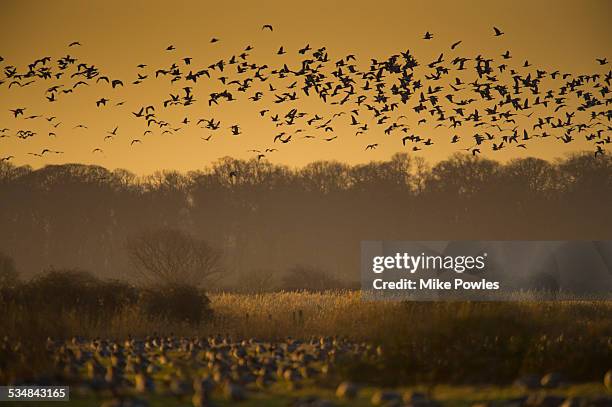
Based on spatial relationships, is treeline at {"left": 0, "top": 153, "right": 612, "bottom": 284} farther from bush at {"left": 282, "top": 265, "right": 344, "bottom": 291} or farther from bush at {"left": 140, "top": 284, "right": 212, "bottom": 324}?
bush at {"left": 140, "top": 284, "right": 212, "bottom": 324}

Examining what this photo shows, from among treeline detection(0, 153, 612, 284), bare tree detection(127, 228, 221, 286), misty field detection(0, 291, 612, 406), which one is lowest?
misty field detection(0, 291, 612, 406)

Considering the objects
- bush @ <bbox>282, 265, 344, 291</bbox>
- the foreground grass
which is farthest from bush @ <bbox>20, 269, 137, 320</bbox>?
bush @ <bbox>282, 265, 344, 291</bbox>

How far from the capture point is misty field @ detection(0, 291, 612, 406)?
15.1m

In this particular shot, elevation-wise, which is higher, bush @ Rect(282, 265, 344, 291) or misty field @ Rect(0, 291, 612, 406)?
bush @ Rect(282, 265, 344, 291)

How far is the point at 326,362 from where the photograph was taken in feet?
57.4

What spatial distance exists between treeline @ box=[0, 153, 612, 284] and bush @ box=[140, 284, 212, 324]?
36892mm

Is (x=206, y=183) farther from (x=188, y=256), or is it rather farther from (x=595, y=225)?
(x=595, y=225)

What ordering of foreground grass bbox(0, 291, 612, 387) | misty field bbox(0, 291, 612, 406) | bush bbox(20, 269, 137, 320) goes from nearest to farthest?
misty field bbox(0, 291, 612, 406), foreground grass bbox(0, 291, 612, 387), bush bbox(20, 269, 137, 320)

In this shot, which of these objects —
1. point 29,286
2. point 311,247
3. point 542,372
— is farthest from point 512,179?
point 542,372

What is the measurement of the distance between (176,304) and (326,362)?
11.4 metres

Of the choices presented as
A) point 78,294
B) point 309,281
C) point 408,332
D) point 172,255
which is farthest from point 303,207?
point 408,332

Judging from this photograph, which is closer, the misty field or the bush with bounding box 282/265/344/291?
the misty field

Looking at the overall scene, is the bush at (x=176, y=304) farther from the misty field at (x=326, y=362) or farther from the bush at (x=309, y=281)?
the bush at (x=309, y=281)

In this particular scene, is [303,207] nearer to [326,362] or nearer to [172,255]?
[172,255]
